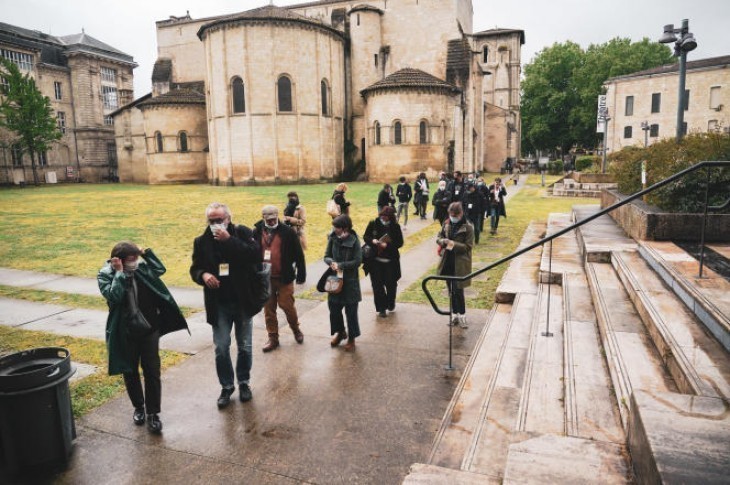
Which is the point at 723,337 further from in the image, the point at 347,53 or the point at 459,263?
the point at 347,53

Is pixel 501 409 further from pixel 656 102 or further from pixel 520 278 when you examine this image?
pixel 656 102

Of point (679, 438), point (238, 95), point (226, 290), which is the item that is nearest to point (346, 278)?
point (226, 290)

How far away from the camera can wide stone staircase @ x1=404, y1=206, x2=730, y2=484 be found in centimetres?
273

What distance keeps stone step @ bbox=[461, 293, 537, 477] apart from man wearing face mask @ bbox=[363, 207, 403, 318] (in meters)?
1.97

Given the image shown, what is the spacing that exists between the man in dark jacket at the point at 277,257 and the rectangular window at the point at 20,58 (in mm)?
57503

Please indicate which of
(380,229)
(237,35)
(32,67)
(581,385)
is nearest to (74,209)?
(237,35)

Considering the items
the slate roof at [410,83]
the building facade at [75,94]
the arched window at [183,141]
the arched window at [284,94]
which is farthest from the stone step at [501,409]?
the building facade at [75,94]

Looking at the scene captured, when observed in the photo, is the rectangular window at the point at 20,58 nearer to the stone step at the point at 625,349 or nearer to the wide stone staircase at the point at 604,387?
the wide stone staircase at the point at 604,387

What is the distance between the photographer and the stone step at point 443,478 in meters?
3.04

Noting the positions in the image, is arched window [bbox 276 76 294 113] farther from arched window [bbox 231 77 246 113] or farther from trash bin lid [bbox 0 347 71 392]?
trash bin lid [bbox 0 347 71 392]

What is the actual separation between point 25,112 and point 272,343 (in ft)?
168

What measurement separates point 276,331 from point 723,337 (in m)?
4.68

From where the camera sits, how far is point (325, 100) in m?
38.0

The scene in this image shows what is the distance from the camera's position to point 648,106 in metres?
49.7
